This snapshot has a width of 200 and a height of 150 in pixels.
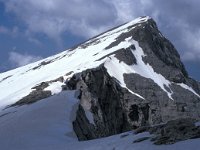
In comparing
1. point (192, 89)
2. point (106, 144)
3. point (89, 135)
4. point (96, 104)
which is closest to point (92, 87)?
point (96, 104)

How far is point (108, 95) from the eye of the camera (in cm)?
10188

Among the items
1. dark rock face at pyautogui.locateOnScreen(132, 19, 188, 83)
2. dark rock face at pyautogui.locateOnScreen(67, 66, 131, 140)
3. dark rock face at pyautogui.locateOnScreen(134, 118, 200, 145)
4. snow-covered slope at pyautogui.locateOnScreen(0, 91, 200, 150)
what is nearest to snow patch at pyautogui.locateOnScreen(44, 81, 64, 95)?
dark rock face at pyautogui.locateOnScreen(67, 66, 131, 140)

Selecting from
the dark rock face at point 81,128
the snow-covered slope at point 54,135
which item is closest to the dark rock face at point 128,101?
the dark rock face at point 81,128

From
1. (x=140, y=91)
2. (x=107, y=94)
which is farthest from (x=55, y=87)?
(x=140, y=91)

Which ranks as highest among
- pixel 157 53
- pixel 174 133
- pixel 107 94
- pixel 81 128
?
pixel 157 53

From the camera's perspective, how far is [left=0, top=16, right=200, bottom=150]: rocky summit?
41.9 meters

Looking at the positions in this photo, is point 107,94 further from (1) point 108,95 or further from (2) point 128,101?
(2) point 128,101

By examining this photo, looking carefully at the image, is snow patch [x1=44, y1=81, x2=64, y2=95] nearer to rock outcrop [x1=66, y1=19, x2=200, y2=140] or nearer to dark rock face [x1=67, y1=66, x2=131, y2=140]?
rock outcrop [x1=66, y1=19, x2=200, y2=140]

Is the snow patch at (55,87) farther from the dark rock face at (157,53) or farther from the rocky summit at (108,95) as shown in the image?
the dark rock face at (157,53)

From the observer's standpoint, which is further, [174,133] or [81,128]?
[81,128]

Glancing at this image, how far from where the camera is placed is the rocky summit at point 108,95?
137 feet

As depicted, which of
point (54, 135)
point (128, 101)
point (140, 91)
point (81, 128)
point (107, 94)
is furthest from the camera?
point (140, 91)

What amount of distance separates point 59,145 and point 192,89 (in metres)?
114

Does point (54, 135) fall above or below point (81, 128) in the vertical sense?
below
